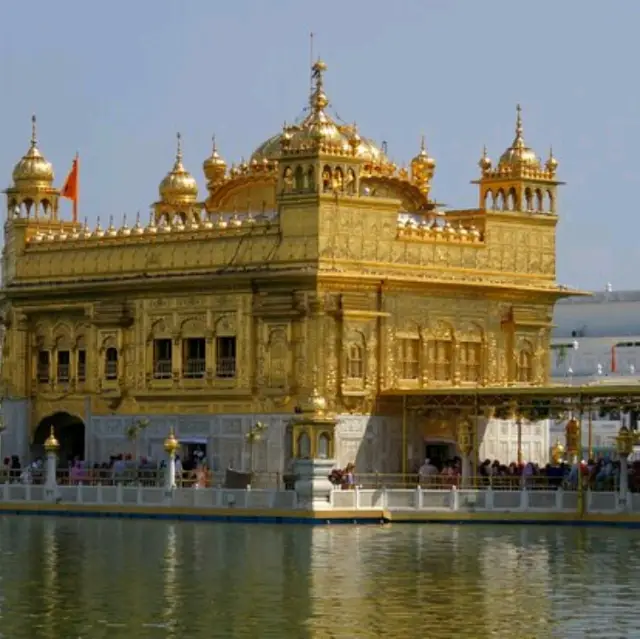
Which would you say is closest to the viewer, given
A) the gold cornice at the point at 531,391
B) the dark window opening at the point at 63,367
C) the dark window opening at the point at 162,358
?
the gold cornice at the point at 531,391

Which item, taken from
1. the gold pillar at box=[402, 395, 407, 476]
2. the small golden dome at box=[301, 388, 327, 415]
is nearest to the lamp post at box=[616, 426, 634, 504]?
the small golden dome at box=[301, 388, 327, 415]

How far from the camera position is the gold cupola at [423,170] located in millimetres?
63812

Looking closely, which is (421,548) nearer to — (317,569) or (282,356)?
(317,569)

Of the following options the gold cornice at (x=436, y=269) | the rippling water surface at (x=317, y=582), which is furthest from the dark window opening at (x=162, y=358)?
the rippling water surface at (x=317, y=582)

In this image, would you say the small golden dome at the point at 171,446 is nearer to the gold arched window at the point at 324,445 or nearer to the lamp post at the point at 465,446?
the gold arched window at the point at 324,445

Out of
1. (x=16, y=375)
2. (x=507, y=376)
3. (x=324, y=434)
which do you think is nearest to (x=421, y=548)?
(x=324, y=434)

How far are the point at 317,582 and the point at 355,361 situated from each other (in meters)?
20.2

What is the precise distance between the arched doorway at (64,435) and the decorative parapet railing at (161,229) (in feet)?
15.0

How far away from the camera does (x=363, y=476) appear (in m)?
55.7

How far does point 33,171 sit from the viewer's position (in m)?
64.8

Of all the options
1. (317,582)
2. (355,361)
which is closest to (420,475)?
(355,361)

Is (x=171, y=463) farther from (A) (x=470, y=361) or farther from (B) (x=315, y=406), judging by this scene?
(A) (x=470, y=361)

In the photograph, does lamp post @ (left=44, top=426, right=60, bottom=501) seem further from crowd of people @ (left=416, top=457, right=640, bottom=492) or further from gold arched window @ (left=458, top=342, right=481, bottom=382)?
gold arched window @ (left=458, top=342, right=481, bottom=382)

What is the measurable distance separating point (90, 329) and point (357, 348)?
7717 millimetres
